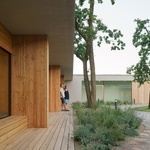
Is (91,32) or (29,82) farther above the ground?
(91,32)

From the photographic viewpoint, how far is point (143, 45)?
2409 centimetres

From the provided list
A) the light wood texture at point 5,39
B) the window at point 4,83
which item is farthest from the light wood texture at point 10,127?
the light wood texture at point 5,39

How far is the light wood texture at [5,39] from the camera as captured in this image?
7405 millimetres

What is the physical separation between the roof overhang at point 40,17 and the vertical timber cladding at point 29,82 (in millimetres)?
574

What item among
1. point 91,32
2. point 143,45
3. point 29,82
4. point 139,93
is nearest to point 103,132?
point 29,82

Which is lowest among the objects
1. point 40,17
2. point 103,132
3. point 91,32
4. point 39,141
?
point 39,141

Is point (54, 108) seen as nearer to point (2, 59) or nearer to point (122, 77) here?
point (2, 59)

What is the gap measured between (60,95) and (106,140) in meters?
11.5

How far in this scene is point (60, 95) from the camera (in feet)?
58.3

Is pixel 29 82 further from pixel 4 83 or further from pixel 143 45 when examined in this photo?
pixel 143 45

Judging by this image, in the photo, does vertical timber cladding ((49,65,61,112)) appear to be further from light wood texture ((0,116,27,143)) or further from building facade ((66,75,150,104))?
building facade ((66,75,150,104))

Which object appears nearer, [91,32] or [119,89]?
[91,32]

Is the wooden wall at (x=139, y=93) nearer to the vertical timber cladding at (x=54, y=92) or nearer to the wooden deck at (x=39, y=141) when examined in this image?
the vertical timber cladding at (x=54, y=92)

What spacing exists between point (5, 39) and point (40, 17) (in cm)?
157
